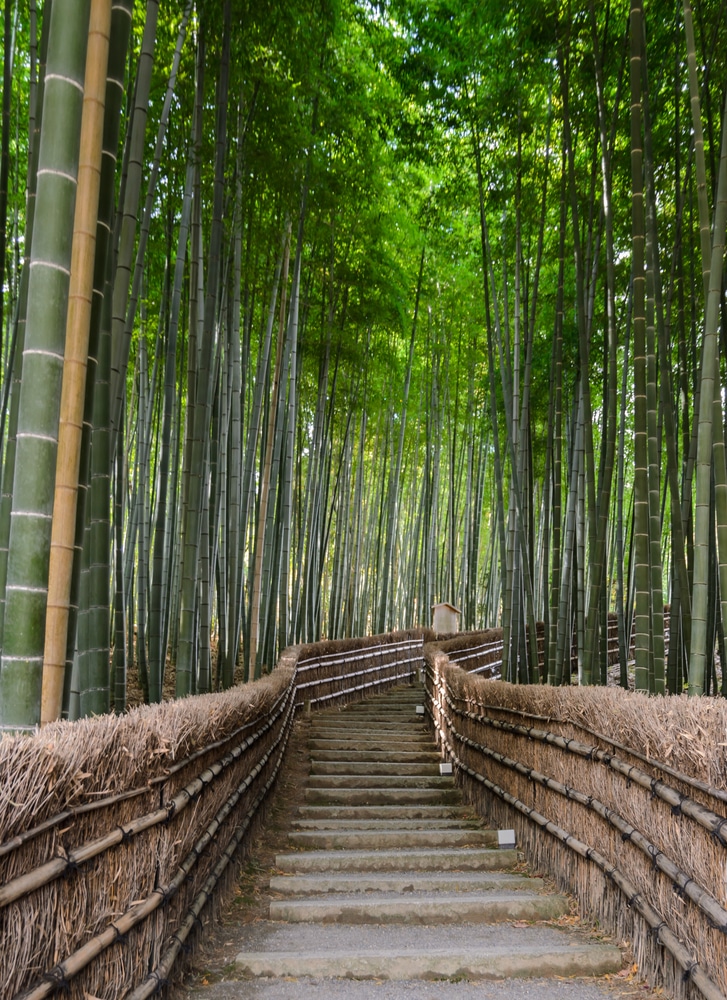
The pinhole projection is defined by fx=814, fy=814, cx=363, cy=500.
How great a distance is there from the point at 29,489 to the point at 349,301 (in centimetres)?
612

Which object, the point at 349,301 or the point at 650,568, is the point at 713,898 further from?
the point at 349,301

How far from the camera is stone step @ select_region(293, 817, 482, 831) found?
3.78 m

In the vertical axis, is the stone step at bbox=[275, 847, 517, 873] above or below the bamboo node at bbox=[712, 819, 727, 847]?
below

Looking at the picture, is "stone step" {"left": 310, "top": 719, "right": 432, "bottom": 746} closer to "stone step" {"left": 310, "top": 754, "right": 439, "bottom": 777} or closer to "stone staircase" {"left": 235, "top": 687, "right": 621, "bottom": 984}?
"stone step" {"left": 310, "top": 754, "right": 439, "bottom": 777}

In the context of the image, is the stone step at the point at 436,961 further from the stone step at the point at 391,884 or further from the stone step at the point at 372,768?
the stone step at the point at 372,768

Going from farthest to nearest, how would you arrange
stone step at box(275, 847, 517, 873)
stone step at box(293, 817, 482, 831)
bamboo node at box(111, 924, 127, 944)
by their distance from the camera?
stone step at box(293, 817, 482, 831)
stone step at box(275, 847, 517, 873)
bamboo node at box(111, 924, 127, 944)

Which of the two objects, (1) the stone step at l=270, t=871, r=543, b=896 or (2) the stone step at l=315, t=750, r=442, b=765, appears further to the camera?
(2) the stone step at l=315, t=750, r=442, b=765

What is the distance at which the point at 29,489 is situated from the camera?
5.46 feet

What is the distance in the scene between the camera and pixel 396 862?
10.5ft

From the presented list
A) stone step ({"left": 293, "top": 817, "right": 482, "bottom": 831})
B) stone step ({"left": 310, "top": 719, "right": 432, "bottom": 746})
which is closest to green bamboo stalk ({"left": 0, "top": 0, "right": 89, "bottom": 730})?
stone step ({"left": 293, "top": 817, "right": 482, "bottom": 831})

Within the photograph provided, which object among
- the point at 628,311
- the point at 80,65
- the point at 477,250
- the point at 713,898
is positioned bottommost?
the point at 713,898

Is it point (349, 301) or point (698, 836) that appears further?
point (349, 301)

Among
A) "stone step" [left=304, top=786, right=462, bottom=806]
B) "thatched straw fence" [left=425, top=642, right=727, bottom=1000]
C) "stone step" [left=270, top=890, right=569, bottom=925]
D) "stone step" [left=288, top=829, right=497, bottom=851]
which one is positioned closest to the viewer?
"thatched straw fence" [left=425, top=642, right=727, bottom=1000]

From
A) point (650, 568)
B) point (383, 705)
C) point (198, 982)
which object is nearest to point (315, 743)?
point (383, 705)
